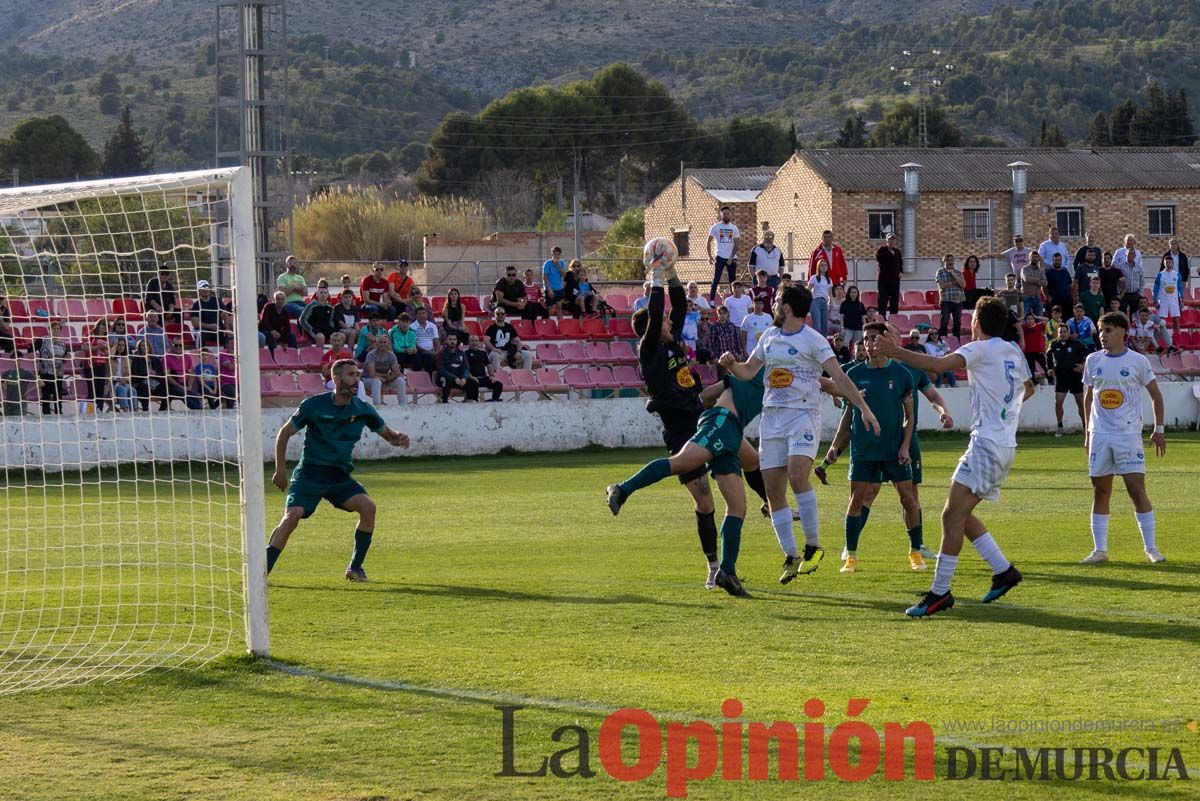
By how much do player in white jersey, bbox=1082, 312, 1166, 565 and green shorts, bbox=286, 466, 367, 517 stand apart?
19.2 ft

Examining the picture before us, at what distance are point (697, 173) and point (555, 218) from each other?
10052 millimetres

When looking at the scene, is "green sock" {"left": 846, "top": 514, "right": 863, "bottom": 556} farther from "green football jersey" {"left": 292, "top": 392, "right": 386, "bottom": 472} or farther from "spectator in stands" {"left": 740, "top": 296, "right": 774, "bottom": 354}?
"spectator in stands" {"left": 740, "top": 296, "right": 774, "bottom": 354}

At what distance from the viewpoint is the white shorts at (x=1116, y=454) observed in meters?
11.6

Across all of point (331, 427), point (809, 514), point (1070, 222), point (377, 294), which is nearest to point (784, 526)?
point (809, 514)

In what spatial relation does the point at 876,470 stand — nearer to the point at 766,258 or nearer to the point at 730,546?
the point at 730,546

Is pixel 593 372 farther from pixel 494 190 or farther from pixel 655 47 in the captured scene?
pixel 655 47

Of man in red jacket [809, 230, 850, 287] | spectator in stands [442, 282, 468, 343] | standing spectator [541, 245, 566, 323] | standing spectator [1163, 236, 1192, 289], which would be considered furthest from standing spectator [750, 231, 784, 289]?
standing spectator [1163, 236, 1192, 289]

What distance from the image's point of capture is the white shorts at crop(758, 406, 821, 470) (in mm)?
10398

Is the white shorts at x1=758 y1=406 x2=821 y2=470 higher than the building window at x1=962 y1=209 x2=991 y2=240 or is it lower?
lower

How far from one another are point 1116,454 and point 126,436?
15.5 m

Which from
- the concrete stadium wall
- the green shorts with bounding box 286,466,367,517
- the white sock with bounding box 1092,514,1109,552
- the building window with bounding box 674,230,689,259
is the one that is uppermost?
the building window with bounding box 674,230,689,259

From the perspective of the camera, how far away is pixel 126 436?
2228 centimetres

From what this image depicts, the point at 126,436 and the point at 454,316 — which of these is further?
the point at 454,316

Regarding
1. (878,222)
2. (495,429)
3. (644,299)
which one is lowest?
(495,429)
